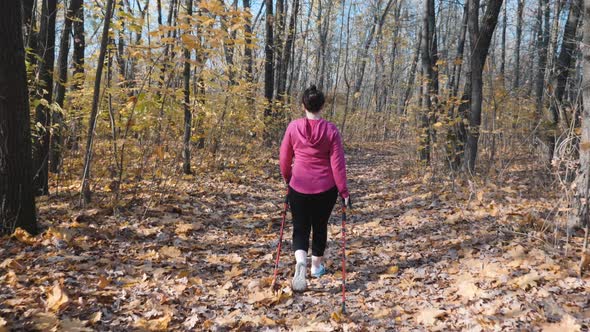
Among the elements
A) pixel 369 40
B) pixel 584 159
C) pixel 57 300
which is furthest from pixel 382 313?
pixel 369 40

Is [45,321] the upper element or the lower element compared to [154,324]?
upper

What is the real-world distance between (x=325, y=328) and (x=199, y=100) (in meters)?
6.42

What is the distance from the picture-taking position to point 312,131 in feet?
13.1

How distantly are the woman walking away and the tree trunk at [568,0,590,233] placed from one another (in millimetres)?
2560

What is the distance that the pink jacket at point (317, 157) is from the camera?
3.96m

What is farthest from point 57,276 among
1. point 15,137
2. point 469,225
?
point 469,225

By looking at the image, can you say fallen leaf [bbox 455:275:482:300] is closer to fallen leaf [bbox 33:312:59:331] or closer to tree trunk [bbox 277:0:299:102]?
fallen leaf [bbox 33:312:59:331]

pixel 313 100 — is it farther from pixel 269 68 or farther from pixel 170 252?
pixel 269 68

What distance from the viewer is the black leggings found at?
13.4ft

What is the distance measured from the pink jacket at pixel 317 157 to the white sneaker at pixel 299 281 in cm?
78

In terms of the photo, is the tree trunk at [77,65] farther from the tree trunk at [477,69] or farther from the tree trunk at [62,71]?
the tree trunk at [477,69]

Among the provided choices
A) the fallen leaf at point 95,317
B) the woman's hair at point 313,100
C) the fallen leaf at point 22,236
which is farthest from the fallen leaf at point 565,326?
the fallen leaf at point 22,236

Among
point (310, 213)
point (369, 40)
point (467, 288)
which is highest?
point (369, 40)

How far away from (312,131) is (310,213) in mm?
854
